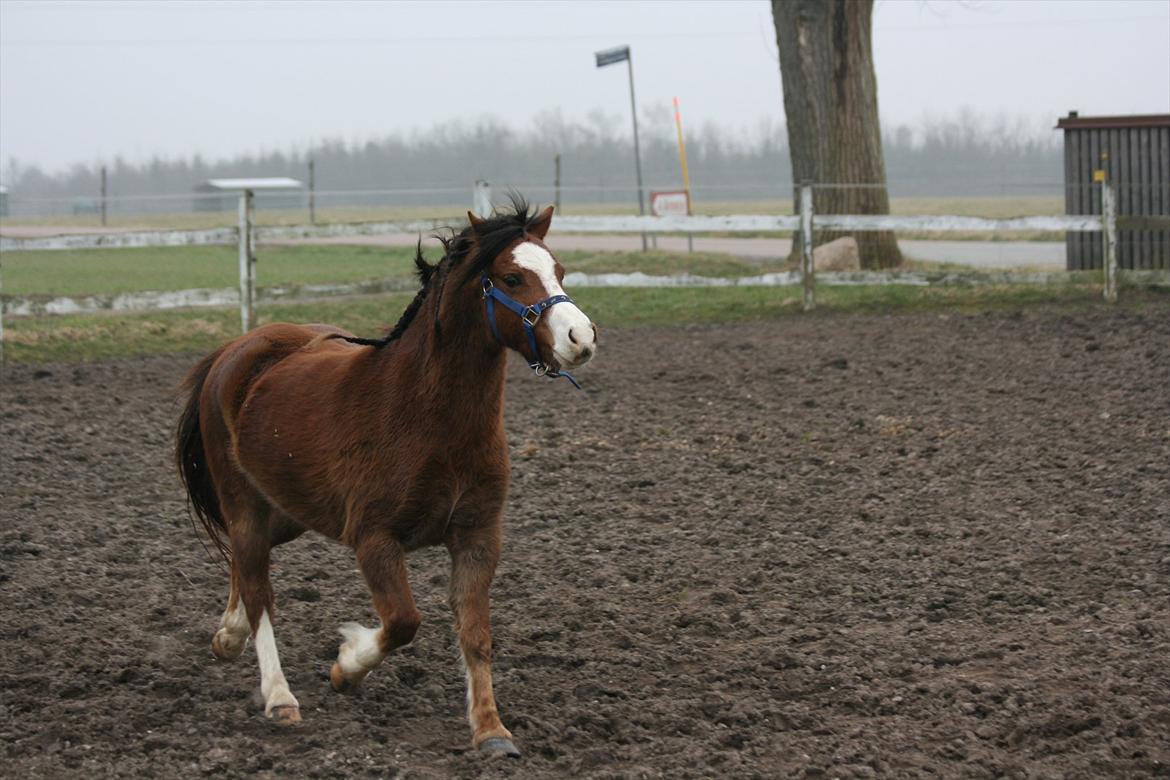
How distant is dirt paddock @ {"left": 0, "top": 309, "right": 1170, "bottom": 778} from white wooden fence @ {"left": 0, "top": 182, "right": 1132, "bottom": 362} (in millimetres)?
3953

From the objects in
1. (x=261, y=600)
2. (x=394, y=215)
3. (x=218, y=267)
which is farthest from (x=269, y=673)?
(x=394, y=215)

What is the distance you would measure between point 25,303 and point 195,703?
996 centimetres

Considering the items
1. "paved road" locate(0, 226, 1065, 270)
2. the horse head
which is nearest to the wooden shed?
"paved road" locate(0, 226, 1065, 270)

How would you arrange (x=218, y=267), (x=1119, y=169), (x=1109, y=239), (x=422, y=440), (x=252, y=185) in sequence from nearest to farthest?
(x=422, y=440) → (x=1109, y=239) → (x=1119, y=169) → (x=218, y=267) → (x=252, y=185)

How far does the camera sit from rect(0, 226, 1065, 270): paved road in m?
23.3

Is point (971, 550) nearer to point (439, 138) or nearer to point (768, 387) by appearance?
point (768, 387)

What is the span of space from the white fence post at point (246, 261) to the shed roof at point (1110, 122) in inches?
Result: 401

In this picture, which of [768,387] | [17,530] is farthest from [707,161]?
[17,530]

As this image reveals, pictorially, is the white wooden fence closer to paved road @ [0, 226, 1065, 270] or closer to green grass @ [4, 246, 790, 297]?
green grass @ [4, 246, 790, 297]

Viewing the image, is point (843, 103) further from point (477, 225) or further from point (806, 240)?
point (477, 225)

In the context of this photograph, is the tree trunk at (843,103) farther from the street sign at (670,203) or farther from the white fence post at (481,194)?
the white fence post at (481,194)

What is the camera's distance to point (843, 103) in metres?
18.3

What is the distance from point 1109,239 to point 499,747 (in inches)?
503

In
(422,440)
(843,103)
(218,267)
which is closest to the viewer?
(422,440)
